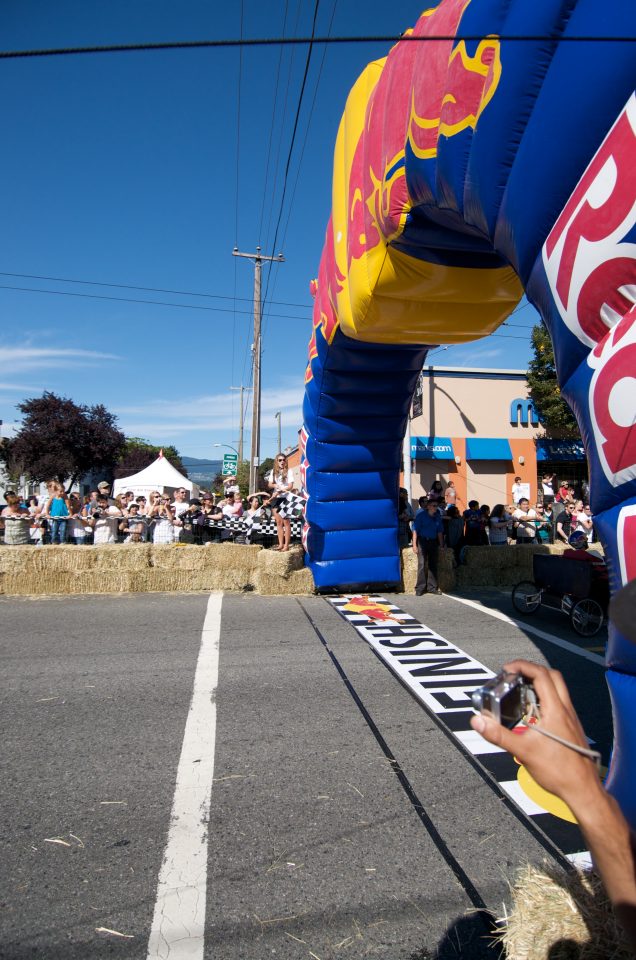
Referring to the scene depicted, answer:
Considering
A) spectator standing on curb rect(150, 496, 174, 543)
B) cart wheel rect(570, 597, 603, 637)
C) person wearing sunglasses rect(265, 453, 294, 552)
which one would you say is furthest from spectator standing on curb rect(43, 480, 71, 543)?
cart wheel rect(570, 597, 603, 637)

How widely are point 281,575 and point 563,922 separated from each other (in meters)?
7.72

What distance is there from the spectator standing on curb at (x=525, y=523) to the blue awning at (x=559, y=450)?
12473mm

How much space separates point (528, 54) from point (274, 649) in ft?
17.6

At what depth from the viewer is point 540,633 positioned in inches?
283

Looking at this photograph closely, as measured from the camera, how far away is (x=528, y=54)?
2.67 metres

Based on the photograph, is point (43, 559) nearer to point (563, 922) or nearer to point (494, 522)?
point (494, 522)

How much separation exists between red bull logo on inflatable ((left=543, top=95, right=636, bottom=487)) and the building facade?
71.1 feet

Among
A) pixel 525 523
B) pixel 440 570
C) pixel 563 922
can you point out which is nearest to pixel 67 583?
pixel 440 570

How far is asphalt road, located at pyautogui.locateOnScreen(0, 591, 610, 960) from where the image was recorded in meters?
2.35

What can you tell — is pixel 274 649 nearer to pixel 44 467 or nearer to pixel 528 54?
pixel 528 54

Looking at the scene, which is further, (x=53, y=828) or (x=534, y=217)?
(x=53, y=828)

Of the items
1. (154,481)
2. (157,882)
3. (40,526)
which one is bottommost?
(157,882)

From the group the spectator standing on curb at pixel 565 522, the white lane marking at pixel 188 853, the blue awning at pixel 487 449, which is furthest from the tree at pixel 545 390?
the white lane marking at pixel 188 853

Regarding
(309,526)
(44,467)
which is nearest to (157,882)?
(309,526)
